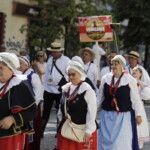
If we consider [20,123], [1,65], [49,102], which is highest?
[1,65]

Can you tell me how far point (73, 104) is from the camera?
6.30m

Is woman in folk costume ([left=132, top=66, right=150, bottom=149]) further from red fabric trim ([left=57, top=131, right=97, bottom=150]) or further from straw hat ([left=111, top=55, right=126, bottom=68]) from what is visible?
red fabric trim ([left=57, top=131, right=97, bottom=150])

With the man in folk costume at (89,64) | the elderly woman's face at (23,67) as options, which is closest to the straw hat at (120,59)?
the elderly woman's face at (23,67)

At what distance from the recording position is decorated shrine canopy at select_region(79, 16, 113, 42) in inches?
562

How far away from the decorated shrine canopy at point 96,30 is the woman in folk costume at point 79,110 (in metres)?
7.88

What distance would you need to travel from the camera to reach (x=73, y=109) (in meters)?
6.30

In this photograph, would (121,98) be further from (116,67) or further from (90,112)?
(90,112)

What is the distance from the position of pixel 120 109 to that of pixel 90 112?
60.1 inches

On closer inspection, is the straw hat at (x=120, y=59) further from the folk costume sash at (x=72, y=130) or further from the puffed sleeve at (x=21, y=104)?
the puffed sleeve at (x=21, y=104)

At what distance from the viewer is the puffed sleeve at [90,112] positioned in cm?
612

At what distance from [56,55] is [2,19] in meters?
10.1

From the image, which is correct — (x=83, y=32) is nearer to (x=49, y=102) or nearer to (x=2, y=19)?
(x=49, y=102)

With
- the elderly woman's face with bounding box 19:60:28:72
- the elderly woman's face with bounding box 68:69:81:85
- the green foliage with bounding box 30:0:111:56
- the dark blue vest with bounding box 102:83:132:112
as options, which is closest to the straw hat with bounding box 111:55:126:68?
the dark blue vest with bounding box 102:83:132:112

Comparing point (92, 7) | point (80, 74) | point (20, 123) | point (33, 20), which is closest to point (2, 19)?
point (33, 20)
